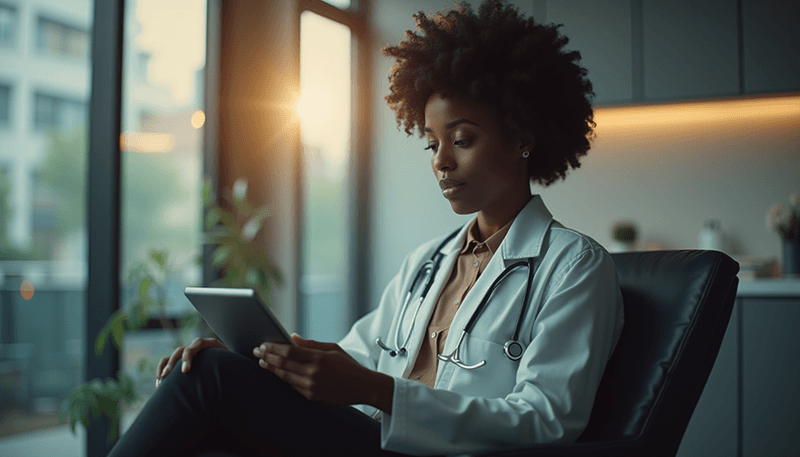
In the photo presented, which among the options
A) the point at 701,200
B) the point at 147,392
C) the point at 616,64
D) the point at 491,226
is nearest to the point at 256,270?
the point at 147,392

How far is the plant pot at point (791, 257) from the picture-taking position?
2965 millimetres

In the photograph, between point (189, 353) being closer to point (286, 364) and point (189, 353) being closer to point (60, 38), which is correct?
point (286, 364)

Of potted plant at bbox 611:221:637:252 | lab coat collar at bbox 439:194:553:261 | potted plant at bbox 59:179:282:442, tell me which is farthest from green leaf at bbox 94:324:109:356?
potted plant at bbox 611:221:637:252

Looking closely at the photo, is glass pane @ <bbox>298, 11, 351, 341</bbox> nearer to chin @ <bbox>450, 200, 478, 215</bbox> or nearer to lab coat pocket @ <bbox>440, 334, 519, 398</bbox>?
chin @ <bbox>450, 200, 478, 215</bbox>

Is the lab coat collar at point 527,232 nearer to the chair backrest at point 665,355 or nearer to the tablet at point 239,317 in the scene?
the chair backrest at point 665,355

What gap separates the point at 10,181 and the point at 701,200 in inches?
129

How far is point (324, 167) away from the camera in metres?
3.82

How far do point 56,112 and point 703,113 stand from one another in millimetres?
3112

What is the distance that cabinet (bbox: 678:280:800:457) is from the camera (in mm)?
2588

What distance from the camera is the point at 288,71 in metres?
3.52

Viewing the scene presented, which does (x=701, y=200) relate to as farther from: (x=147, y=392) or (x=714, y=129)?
(x=147, y=392)

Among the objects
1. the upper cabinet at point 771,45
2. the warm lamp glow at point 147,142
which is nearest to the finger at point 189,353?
the warm lamp glow at point 147,142

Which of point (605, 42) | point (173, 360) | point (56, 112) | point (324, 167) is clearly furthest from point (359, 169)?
point (173, 360)

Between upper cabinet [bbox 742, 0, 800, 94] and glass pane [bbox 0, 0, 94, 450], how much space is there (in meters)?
2.90
